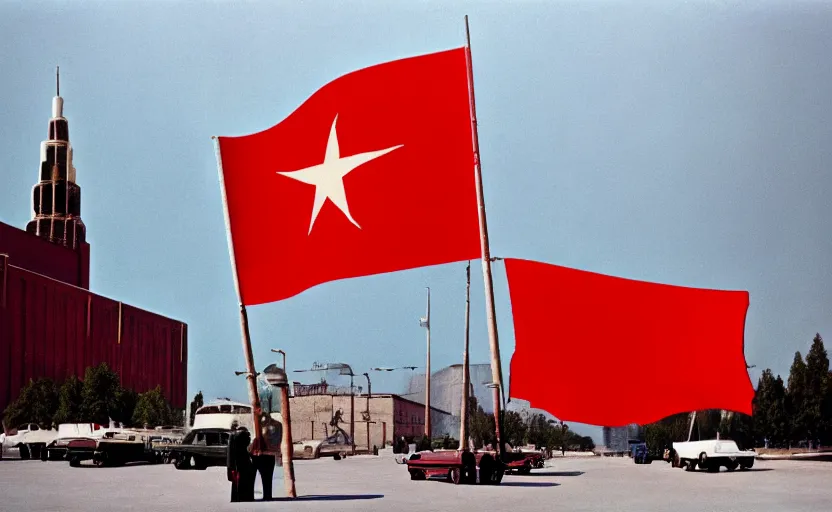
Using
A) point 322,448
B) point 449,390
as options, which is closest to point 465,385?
point 322,448

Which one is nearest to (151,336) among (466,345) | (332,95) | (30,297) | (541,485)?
(30,297)

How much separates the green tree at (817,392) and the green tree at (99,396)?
5020 cm

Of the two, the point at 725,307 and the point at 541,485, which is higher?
the point at 725,307

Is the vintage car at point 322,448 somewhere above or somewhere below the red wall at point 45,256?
below

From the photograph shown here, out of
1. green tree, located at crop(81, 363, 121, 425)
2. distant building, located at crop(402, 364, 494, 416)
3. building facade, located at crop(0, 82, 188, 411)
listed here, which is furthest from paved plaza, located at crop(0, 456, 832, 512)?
distant building, located at crop(402, 364, 494, 416)

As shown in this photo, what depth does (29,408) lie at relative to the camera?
282 feet

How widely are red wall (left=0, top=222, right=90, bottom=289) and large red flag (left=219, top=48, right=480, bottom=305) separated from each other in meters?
91.5

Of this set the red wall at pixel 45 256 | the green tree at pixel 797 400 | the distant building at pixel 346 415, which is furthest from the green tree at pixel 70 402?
the green tree at pixel 797 400

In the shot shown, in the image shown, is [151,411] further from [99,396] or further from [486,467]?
[486,467]

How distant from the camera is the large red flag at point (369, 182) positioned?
15625 mm

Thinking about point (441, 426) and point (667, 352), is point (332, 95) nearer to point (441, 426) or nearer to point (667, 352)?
point (667, 352)

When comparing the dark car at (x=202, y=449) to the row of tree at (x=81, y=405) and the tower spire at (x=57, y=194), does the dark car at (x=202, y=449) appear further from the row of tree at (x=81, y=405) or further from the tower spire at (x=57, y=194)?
the tower spire at (x=57, y=194)

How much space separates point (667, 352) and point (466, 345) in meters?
34.7

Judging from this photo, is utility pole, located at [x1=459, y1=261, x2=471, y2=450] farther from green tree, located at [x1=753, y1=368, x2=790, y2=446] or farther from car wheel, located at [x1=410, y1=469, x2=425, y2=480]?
green tree, located at [x1=753, y1=368, x2=790, y2=446]
